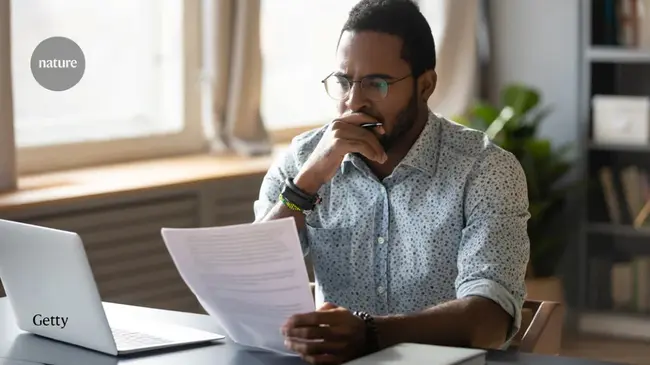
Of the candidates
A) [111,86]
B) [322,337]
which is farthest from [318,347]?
[111,86]

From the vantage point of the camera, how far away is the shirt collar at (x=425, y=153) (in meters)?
2.33

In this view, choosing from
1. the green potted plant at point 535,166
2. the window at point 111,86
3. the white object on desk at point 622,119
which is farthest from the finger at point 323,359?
the white object on desk at point 622,119

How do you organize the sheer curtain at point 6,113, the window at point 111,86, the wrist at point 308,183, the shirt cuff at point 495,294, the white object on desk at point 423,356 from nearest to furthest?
the white object on desk at point 423,356 → the shirt cuff at point 495,294 → the wrist at point 308,183 → the sheer curtain at point 6,113 → the window at point 111,86

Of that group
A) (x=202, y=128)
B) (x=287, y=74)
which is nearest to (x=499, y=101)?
(x=287, y=74)

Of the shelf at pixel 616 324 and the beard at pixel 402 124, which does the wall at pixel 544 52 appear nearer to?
the shelf at pixel 616 324

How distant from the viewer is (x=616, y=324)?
492cm

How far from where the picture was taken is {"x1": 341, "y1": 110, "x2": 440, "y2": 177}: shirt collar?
233cm

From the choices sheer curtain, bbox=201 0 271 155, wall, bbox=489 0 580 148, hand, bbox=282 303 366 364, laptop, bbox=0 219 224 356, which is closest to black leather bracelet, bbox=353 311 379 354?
hand, bbox=282 303 366 364

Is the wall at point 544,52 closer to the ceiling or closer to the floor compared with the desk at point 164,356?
closer to the ceiling

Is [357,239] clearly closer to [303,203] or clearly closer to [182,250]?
[303,203]

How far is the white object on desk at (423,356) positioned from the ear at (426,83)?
78cm

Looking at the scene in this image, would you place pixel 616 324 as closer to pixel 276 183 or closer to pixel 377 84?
pixel 276 183

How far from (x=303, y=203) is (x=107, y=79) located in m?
1.87

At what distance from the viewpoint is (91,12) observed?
12.8 feet
